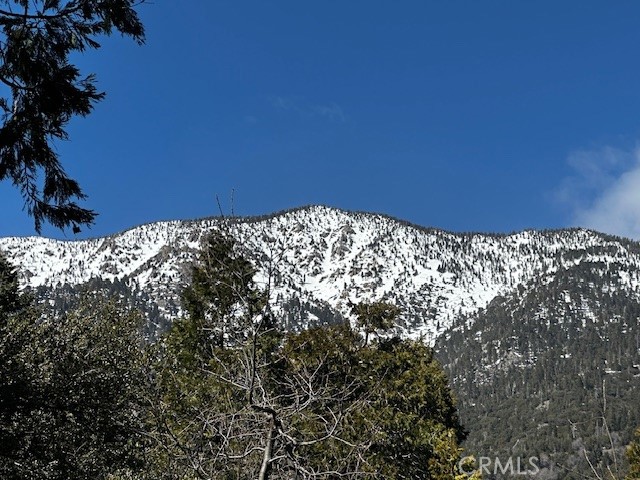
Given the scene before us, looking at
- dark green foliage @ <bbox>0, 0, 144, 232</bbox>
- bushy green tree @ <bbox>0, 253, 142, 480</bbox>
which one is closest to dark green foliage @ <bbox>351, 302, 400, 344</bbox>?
bushy green tree @ <bbox>0, 253, 142, 480</bbox>

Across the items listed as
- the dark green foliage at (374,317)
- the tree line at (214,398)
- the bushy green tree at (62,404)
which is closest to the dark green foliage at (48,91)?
the tree line at (214,398)

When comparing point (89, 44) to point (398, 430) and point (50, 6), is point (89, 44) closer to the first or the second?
point (50, 6)

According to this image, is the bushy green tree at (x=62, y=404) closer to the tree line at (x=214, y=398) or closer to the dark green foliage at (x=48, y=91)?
the tree line at (x=214, y=398)

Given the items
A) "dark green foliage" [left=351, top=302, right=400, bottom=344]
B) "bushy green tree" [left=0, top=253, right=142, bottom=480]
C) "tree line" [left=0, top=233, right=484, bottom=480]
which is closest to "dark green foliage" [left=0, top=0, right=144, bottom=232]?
"tree line" [left=0, top=233, right=484, bottom=480]

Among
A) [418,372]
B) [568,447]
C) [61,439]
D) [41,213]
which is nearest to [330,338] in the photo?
[418,372]

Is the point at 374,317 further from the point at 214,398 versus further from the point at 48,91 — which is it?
the point at 48,91

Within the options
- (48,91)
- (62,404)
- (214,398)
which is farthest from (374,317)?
(48,91)

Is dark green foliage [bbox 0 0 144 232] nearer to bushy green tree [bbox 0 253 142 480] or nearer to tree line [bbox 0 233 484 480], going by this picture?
tree line [bbox 0 233 484 480]

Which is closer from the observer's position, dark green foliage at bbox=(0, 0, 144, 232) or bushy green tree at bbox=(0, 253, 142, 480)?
dark green foliage at bbox=(0, 0, 144, 232)

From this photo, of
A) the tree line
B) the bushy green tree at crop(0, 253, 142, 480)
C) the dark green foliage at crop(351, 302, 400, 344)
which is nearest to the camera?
the tree line

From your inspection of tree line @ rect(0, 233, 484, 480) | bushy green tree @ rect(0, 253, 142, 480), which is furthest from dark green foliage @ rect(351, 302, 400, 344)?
bushy green tree @ rect(0, 253, 142, 480)

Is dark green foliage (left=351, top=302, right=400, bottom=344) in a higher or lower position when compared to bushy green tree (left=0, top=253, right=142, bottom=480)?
higher

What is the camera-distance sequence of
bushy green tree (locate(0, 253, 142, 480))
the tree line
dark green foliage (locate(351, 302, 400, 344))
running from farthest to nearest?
Answer: dark green foliage (locate(351, 302, 400, 344)) < bushy green tree (locate(0, 253, 142, 480)) < the tree line

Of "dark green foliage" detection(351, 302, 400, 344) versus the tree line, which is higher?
"dark green foliage" detection(351, 302, 400, 344)
